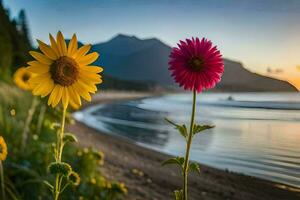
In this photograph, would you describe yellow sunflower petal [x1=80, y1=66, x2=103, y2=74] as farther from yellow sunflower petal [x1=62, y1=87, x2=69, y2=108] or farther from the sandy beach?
the sandy beach

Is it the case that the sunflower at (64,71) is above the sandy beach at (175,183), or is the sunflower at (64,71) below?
above

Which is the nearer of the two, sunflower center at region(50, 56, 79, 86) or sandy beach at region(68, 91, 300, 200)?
sunflower center at region(50, 56, 79, 86)

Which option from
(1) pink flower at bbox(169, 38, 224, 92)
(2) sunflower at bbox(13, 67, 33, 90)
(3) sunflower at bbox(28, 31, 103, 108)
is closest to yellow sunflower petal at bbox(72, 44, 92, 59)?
(3) sunflower at bbox(28, 31, 103, 108)

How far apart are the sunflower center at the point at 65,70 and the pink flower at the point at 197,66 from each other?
0.13 m

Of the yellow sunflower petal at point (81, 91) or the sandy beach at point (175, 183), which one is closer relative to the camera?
the yellow sunflower petal at point (81, 91)

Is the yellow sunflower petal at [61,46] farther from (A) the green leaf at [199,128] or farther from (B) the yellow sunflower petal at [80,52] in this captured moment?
(A) the green leaf at [199,128]

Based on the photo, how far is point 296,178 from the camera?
94 cm

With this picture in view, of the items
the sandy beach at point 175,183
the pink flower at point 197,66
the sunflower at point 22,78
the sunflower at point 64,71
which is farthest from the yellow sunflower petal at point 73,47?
the sunflower at point 22,78

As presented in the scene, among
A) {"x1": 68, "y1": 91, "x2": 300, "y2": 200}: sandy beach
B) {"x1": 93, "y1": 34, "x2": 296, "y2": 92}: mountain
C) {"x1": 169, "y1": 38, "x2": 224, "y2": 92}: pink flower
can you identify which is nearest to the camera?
{"x1": 169, "y1": 38, "x2": 224, "y2": 92}: pink flower

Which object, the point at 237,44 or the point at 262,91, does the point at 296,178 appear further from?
the point at 237,44

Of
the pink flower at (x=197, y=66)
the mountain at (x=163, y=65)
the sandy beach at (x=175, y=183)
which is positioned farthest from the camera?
the sandy beach at (x=175, y=183)

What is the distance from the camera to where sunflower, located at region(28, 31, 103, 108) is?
0.66m

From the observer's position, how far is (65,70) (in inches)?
26.5

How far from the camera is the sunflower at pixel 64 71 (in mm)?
663
